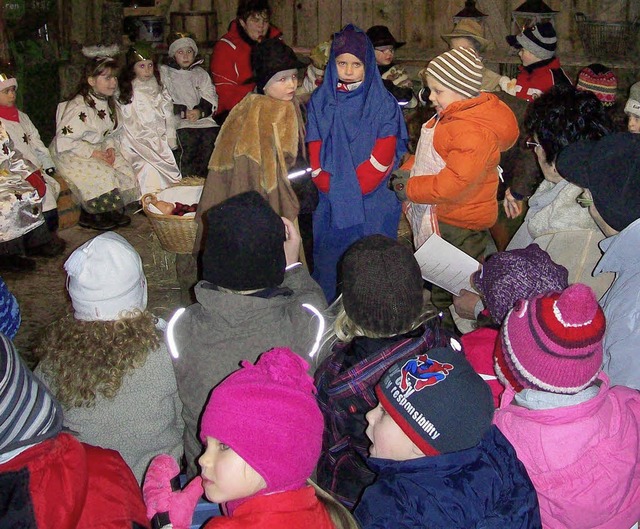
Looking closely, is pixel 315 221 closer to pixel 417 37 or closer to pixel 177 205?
pixel 177 205

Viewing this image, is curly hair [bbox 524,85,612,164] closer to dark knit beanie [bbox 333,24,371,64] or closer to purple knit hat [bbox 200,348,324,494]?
dark knit beanie [bbox 333,24,371,64]

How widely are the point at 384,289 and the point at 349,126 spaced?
213 centimetres

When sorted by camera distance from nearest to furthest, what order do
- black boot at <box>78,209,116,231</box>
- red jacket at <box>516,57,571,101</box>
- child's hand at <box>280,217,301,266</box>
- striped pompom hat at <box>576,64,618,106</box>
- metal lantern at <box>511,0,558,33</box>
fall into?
child's hand at <box>280,217,301,266</box>
striped pompom hat at <box>576,64,618,106</box>
red jacket at <box>516,57,571,101</box>
black boot at <box>78,209,116,231</box>
metal lantern at <box>511,0,558,33</box>

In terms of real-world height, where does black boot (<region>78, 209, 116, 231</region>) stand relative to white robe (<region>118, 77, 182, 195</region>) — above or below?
below

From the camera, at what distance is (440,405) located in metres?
1.68

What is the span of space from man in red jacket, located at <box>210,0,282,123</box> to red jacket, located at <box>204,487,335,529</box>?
577 cm

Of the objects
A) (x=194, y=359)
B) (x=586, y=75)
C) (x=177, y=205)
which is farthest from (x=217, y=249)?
(x=586, y=75)

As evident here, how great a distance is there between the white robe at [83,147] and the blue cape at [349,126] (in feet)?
9.74

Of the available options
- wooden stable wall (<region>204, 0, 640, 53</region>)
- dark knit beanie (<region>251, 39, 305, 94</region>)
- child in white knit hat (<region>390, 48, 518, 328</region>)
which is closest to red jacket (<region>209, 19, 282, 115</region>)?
wooden stable wall (<region>204, 0, 640, 53</region>)

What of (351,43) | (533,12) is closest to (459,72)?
(351,43)

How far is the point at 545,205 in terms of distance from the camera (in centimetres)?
323

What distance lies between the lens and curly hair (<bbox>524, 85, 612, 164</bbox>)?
3052 mm

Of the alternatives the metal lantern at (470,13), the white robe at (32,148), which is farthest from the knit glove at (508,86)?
the white robe at (32,148)

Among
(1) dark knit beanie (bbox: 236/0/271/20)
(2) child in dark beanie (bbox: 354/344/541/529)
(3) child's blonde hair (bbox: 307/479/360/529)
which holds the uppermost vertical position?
(1) dark knit beanie (bbox: 236/0/271/20)
